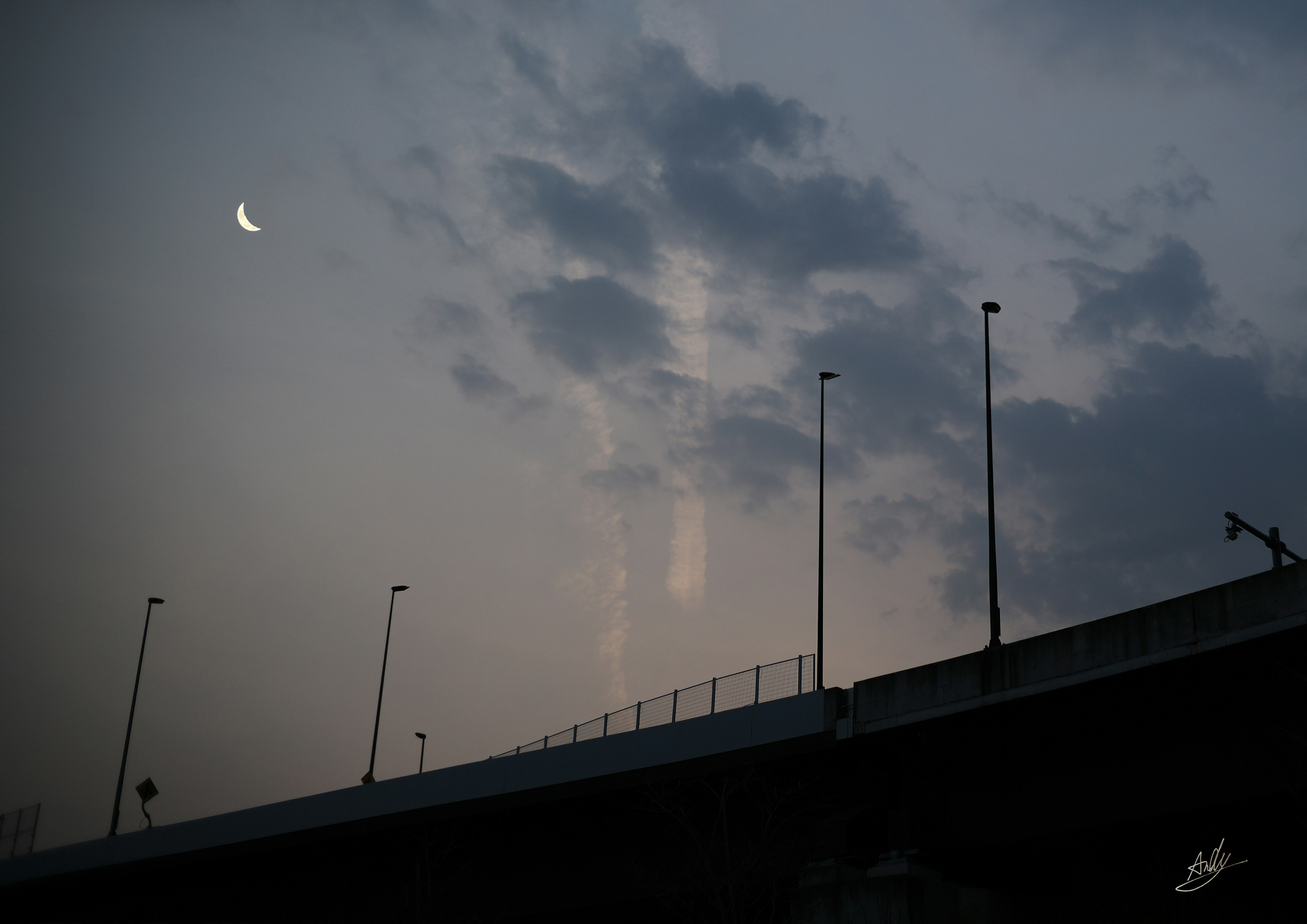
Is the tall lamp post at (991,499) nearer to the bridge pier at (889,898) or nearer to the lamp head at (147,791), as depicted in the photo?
the bridge pier at (889,898)

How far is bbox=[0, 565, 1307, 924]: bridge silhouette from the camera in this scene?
23469 millimetres

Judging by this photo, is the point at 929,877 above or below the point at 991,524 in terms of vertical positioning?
below

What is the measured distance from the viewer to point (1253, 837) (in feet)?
87.7

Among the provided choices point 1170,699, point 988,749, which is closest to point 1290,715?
point 1170,699

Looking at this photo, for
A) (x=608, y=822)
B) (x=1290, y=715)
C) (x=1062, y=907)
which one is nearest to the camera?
(x=1290, y=715)

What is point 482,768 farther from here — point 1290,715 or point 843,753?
point 1290,715

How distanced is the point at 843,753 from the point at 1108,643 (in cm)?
791

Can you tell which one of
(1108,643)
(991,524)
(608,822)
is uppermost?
(991,524)
